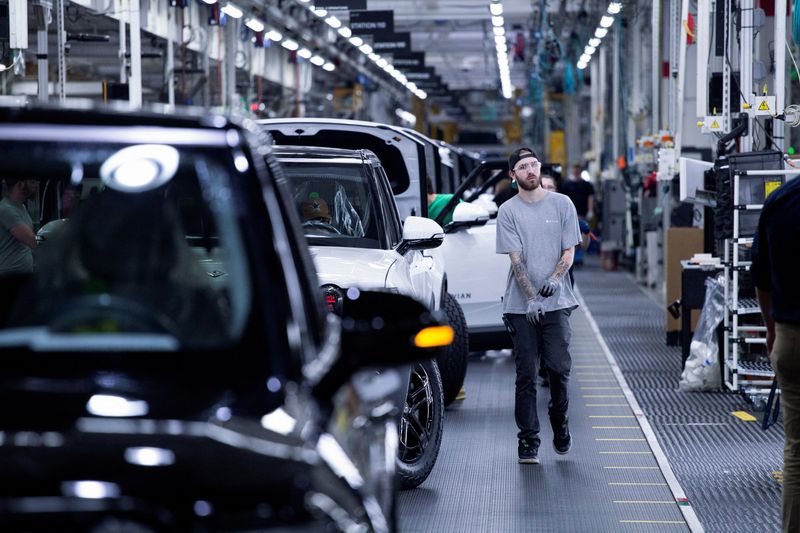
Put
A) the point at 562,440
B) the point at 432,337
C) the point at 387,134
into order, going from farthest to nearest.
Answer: the point at 387,134
the point at 562,440
the point at 432,337

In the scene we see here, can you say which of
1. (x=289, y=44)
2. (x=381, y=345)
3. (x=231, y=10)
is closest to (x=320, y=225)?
(x=381, y=345)

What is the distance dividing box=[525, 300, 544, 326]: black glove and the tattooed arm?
0.11 ft

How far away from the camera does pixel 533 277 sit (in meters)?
6.68

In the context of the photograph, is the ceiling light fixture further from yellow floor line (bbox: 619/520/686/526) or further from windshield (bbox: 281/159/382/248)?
yellow floor line (bbox: 619/520/686/526)

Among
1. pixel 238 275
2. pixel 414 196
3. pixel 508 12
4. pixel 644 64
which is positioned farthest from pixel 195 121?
pixel 508 12

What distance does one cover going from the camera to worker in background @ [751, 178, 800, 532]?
14.4ft

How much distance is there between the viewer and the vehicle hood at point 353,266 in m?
5.66

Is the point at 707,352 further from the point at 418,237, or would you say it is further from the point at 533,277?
the point at 418,237

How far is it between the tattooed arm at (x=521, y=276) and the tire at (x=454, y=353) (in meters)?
1.10

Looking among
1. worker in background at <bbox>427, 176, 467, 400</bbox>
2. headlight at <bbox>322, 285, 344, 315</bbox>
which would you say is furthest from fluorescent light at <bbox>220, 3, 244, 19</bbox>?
headlight at <bbox>322, 285, 344, 315</bbox>

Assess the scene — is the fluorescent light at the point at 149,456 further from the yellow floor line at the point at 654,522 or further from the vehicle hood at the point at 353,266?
the yellow floor line at the point at 654,522

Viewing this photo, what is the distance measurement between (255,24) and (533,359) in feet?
46.0

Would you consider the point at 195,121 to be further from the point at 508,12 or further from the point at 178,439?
the point at 508,12

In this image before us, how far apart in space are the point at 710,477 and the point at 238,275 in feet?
14.7
